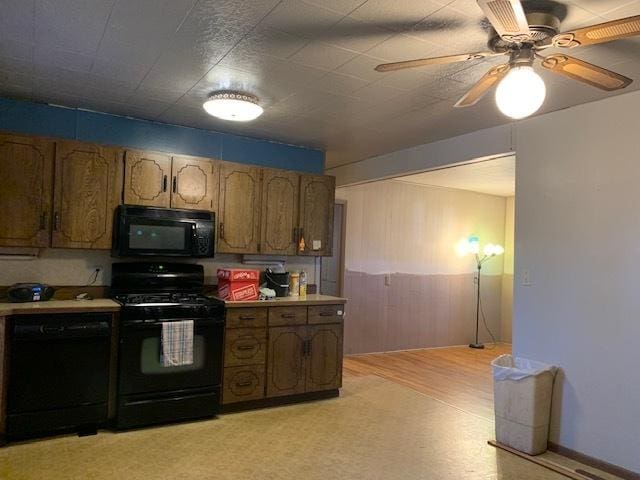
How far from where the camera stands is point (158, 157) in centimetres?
379

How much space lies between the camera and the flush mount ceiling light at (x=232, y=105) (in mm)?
3143

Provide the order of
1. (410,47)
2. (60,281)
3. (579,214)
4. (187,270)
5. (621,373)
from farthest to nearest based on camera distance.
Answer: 1. (187,270)
2. (60,281)
3. (579,214)
4. (621,373)
5. (410,47)

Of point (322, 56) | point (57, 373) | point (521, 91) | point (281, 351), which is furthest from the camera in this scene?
point (281, 351)

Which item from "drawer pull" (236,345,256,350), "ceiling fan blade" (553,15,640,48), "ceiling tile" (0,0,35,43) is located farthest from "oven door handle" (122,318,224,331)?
"ceiling fan blade" (553,15,640,48)

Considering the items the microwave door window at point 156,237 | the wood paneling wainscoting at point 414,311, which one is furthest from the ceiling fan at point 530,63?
the wood paneling wainscoting at point 414,311

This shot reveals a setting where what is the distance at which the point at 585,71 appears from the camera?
6.66 ft

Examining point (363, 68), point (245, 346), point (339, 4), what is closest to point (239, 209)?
point (245, 346)

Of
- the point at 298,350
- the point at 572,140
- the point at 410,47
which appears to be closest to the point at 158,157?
the point at 298,350

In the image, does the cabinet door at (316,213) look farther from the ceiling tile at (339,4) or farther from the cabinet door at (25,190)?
the ceiling tile at (339,4)

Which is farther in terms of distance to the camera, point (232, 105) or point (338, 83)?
point (232, 105)

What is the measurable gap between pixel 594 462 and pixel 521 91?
247 cm

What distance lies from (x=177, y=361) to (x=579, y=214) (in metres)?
3.00

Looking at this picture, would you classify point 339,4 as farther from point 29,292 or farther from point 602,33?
point 29,292

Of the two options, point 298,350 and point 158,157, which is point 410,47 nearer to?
point 158,157
